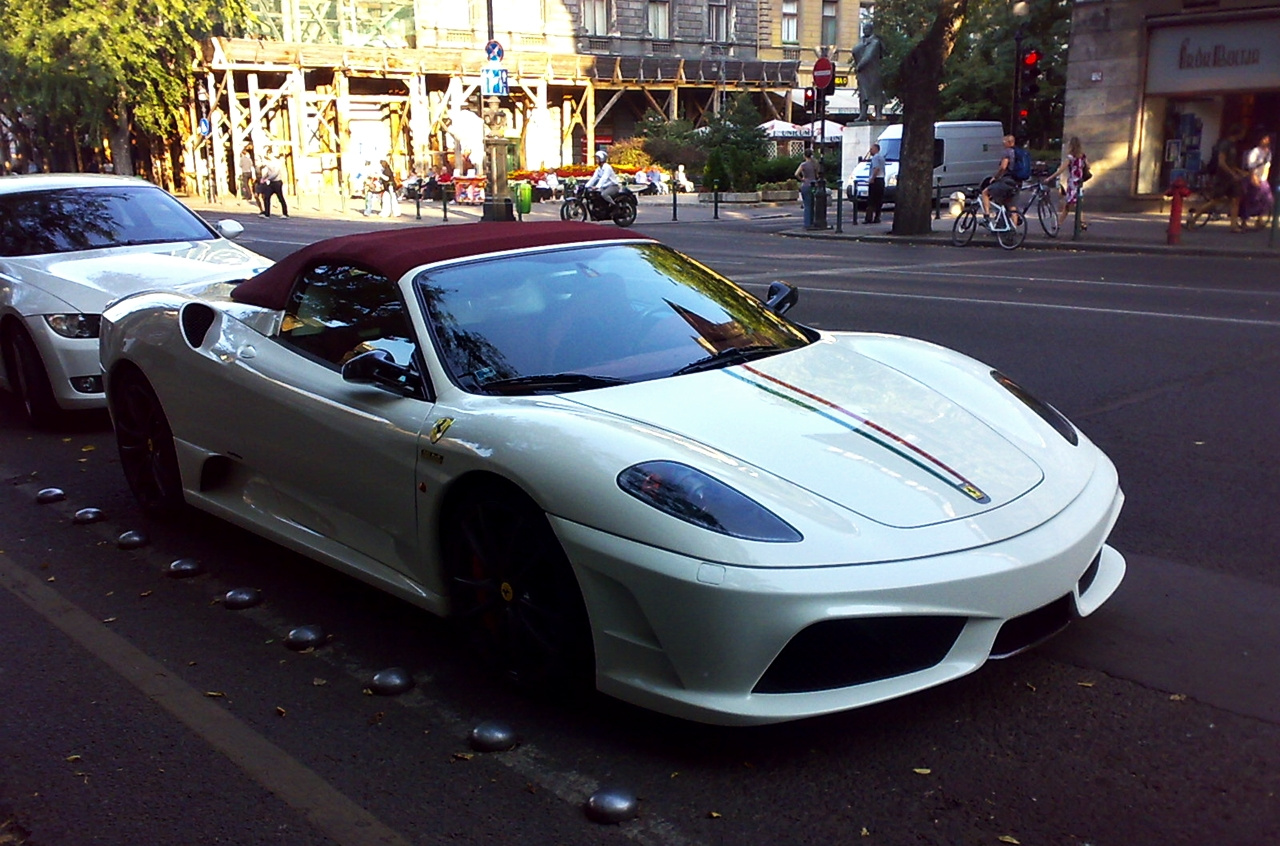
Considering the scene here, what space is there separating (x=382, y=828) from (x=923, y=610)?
1458mm

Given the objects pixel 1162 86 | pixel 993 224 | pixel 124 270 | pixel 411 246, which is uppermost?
pixel 1162 86

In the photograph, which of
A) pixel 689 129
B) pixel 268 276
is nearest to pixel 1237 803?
pixel 268 276

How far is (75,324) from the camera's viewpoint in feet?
23.7

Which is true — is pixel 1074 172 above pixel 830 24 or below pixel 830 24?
below

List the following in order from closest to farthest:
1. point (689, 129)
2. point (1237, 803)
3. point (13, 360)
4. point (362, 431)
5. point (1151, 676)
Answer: point (1237, 803), point (1151, 676), point (362, 431), point (13, 360), point (689, 129)

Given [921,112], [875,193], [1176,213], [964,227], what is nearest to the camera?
[1176,213]

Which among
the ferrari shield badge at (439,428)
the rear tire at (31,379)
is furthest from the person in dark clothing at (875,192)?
the ferrari shield badge at (439,428)

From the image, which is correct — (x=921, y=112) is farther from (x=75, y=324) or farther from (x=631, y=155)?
(x=631, y=155)

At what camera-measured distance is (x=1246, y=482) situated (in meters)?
5.60

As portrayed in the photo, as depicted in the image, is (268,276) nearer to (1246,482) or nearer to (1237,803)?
(1237,803)

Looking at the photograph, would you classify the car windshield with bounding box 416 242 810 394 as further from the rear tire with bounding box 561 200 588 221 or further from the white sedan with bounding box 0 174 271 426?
the rear tire with bounding box 561 200 588 221

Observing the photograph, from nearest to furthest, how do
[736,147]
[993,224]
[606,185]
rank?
[993,224] < [606,185] < [736,147]

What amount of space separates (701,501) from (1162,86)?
81.2 feet

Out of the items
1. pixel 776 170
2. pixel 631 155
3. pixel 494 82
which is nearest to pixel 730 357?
pixel 494 82
